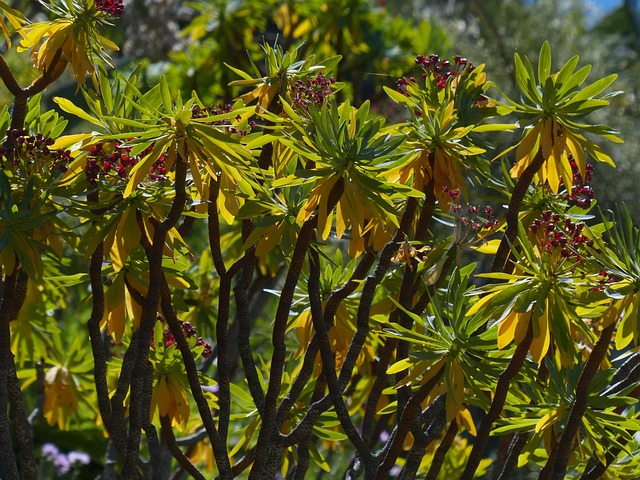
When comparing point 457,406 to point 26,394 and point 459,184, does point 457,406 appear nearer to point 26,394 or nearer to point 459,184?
point 459,184

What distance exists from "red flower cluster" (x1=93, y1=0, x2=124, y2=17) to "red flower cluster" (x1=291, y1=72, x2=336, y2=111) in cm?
39

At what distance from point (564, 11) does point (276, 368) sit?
1327 centimetres

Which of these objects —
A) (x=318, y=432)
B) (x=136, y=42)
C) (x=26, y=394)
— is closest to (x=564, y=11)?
(x=136, y=42)

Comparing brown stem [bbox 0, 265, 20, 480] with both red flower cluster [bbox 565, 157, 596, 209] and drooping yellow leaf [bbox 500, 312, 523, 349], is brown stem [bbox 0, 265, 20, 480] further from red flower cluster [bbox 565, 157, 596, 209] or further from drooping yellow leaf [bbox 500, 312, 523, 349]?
red flower cluster [bbox 565, 157, 596, 209]

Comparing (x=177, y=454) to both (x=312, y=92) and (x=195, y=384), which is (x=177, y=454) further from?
(x=312, y=92)

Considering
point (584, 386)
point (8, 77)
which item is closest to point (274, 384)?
point (584, 386)

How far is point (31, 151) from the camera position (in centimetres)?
182

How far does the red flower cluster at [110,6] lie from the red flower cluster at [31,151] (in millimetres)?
301

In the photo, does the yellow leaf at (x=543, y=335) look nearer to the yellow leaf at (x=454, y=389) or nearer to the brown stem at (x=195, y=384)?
the yellow leaf at (x=454, y=389)

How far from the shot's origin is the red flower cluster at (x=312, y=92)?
1.83 metres

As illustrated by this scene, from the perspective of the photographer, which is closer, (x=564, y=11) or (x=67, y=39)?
(x=67, y=39)

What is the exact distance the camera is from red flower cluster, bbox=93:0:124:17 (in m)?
1.90

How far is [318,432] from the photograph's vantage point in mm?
2232

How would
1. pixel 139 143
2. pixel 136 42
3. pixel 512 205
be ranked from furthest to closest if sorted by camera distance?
1. pixel 136 42
2. pixel 512 205
3. pixel 139 143
